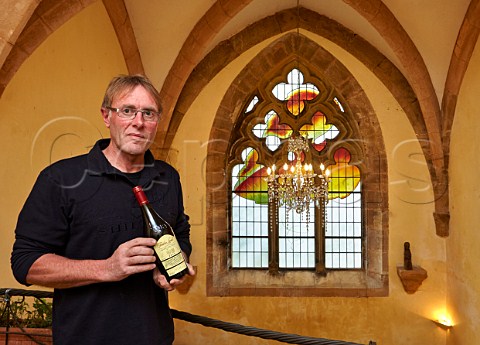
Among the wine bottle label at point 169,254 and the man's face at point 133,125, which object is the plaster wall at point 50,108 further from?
the wine bottle label at point 169,254

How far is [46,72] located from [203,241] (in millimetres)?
3537

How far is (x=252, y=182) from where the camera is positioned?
8.16m

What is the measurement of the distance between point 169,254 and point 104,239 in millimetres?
195

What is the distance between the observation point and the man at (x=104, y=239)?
4.99ft

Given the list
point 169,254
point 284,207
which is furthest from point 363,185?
point 169,254

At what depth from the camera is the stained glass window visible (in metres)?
8.04

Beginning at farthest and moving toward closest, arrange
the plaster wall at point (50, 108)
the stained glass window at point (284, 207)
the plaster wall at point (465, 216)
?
the stained glass window at point (284, 207) < the plaster wall at point (465, 216) < the plaster wall at point (50, 108)

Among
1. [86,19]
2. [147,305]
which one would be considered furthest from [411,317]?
[147,305]

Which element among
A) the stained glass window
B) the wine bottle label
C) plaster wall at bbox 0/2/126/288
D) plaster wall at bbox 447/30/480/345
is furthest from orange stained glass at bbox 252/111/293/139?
the wine bottle label

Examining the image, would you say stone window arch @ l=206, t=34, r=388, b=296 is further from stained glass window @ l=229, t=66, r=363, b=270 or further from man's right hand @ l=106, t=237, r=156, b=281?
Answer: man's right hand @ l=106, t=237, r=156, b=281

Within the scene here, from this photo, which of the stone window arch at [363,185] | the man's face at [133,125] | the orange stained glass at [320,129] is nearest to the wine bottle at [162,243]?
the man's face at [133,125]

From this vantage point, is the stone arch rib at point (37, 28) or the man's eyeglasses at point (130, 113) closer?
the man's eyeglasses at point (130, 113)

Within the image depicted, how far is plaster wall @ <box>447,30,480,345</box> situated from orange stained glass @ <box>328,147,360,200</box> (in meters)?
1.48

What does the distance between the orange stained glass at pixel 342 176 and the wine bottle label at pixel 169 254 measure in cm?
663
